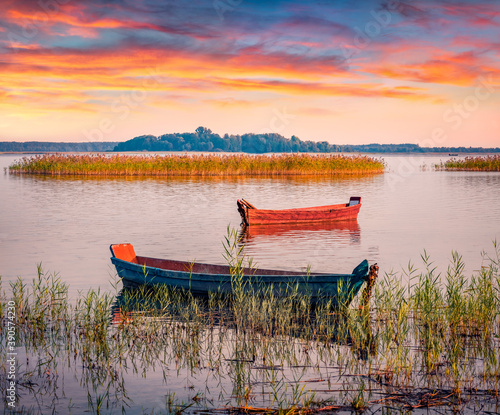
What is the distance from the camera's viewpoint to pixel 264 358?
789cm

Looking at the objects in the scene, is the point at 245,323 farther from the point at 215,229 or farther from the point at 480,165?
the point at 480,165

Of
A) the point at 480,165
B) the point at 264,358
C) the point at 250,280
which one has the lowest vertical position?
the point at 264,358

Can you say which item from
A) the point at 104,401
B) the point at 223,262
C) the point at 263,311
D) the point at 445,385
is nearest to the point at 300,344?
the point at 263,311

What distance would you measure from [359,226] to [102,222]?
10909mm

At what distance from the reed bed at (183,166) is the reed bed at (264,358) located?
142 ft

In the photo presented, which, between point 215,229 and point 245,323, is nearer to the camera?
point 245,323

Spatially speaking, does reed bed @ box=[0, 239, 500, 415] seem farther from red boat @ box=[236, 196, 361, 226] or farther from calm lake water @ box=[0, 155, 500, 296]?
red boat @ box=[236, 196, 361, 226]

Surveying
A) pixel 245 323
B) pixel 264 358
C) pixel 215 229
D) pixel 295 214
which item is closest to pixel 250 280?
pixel 245 323

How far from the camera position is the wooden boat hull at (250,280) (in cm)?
1003

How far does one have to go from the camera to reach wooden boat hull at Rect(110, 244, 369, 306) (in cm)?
1003

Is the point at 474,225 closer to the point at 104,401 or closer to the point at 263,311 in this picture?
the point at 263,311

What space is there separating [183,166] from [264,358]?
46.1 metres

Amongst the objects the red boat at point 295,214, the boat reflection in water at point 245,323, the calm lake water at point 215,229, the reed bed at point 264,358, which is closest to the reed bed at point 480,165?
the calm lake water at point 215,229

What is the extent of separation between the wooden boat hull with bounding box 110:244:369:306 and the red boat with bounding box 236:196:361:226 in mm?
9192
